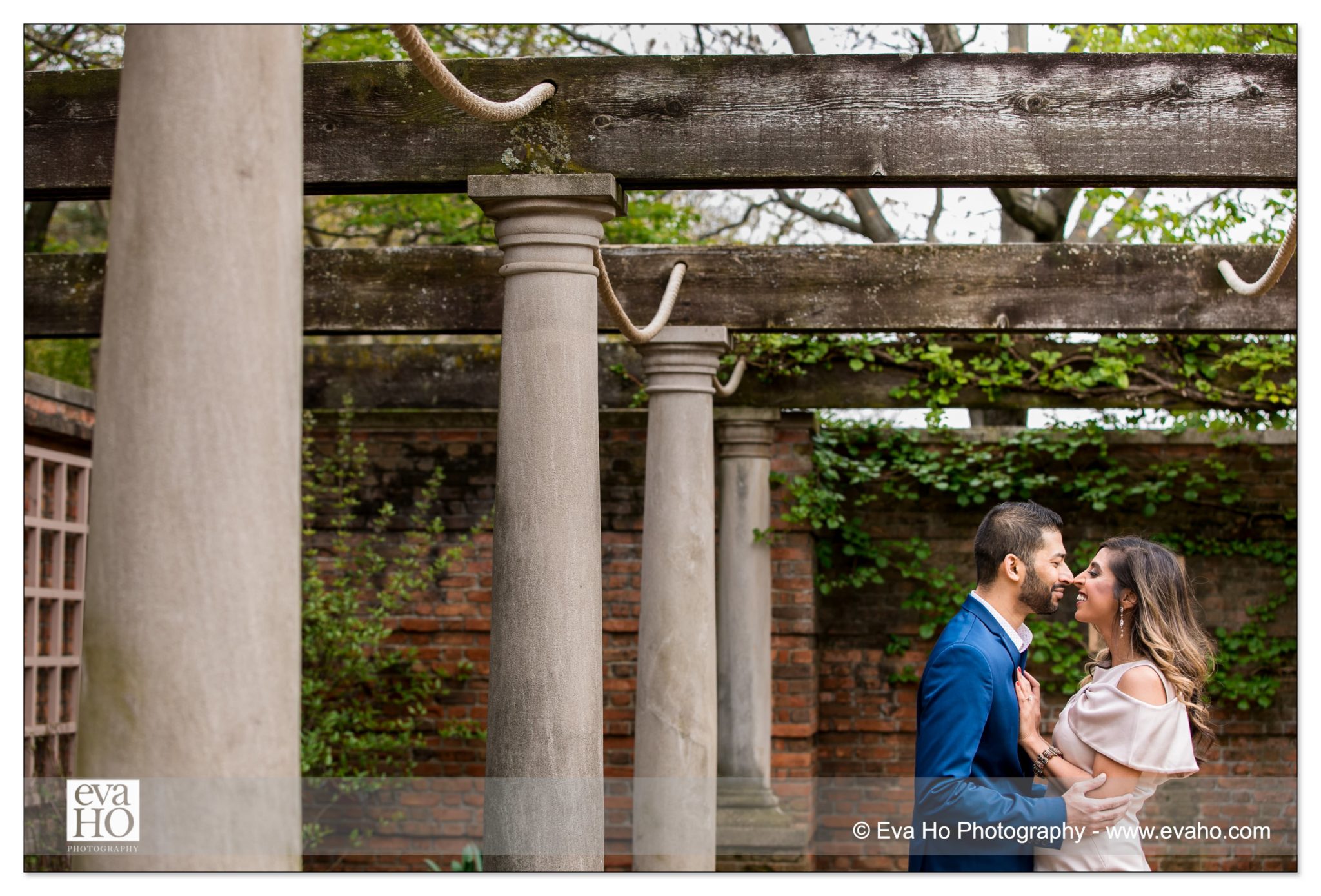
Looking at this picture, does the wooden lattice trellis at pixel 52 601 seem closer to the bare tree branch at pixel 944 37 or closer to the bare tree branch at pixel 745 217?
the bare tree branch at pixel 745 217

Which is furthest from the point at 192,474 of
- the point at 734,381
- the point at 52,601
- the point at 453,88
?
the point at 52,601

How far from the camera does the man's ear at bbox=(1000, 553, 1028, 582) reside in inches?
135

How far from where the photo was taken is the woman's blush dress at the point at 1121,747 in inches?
122

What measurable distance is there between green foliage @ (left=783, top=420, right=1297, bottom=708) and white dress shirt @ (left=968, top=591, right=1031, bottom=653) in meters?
5.07

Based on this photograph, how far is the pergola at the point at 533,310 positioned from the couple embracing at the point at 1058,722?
115 centimetres

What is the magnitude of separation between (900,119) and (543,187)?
1121mm

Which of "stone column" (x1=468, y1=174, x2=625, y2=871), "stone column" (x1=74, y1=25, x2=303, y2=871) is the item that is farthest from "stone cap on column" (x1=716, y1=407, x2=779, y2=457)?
"stone column" (x1=74, y1=25, x2=303, y2=871)

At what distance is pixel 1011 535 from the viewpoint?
3.44m

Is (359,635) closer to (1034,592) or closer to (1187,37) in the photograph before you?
(1034,592)

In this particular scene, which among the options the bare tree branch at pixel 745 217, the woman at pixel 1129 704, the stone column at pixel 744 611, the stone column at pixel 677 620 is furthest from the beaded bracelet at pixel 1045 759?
the bare tree branch at pixel 745 217

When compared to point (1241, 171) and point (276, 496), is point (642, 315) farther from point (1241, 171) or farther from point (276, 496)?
point (276, 496)

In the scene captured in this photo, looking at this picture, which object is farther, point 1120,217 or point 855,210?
point 855,210

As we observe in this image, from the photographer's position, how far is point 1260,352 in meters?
7.58

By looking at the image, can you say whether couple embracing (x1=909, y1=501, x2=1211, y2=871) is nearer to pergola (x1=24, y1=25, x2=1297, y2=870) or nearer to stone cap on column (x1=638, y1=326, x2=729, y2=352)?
pergola (x1=24, y1=25, x2=1297, y2=870)
